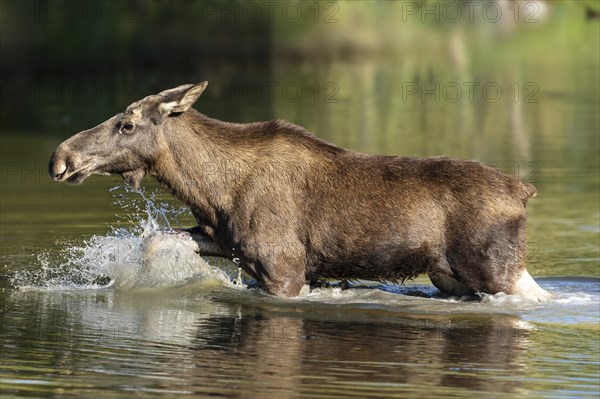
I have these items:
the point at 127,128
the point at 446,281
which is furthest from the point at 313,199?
the point at 127,128

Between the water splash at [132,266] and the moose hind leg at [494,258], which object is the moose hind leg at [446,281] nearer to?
the moose hind leg at [494,258]

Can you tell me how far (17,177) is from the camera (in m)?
22.2

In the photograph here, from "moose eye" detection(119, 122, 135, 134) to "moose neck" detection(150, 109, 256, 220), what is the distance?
32 centimetres

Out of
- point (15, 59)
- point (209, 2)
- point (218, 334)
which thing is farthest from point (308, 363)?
point (209, 2)

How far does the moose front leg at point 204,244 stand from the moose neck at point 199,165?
24 centimetres

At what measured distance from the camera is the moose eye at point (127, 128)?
12633mm

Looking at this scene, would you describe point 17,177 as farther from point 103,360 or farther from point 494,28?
point 494,28

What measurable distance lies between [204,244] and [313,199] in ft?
3.74

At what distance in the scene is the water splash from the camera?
511 inches

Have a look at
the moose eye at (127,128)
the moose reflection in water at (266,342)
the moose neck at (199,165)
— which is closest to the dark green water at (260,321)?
the moose reflection in water at (266,342)

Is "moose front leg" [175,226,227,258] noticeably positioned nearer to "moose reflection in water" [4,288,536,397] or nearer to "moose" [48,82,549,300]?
"moose" [48,82,549,300]

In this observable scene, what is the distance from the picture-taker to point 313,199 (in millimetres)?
12633

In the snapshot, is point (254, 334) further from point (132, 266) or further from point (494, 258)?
point (132, 266)

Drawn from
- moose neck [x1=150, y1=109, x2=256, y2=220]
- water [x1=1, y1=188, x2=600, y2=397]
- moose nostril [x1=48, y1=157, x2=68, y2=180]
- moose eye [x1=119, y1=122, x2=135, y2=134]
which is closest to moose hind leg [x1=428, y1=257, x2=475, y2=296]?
water [x1=1, y1=188, x2=600, y2=397]
